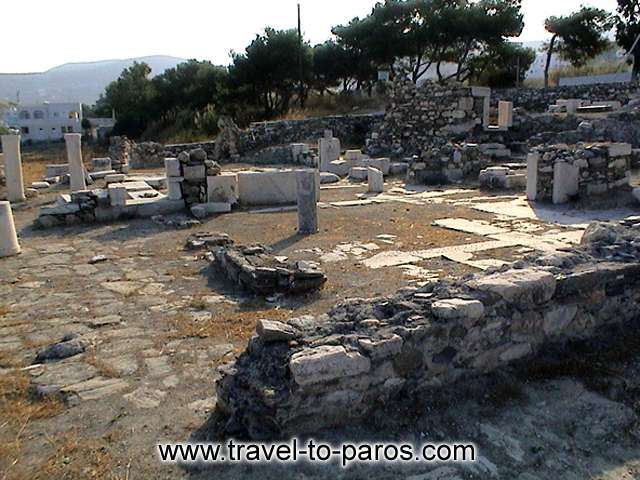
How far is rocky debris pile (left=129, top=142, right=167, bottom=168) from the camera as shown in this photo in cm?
2391

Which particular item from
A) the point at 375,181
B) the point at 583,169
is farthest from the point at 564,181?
the point at 375,181

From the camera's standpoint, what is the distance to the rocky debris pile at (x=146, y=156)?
23.9m

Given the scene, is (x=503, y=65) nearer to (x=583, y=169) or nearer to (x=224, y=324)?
(x=583, y=169)

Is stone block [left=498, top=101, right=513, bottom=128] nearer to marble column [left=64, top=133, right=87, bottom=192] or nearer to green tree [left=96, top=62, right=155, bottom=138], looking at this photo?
marble column [left=64, top=133, right=87, bottom=192]

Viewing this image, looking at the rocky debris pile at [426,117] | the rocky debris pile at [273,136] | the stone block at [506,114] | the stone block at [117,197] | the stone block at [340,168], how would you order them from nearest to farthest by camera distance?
1. the stone block at [117,197]
2. the stone block at [340,168]
3. the stone block at [506,114]
4. the rocky debris pile at [426,117]
5. the rocky debris pile at [273,136]

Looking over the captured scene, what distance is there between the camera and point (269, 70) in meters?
39.4

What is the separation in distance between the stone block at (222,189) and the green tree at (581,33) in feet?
109

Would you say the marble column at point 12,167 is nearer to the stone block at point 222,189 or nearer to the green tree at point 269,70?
the stone block at point 222,189

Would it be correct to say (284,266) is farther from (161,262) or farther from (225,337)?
(161,262)

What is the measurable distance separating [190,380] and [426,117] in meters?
20.8

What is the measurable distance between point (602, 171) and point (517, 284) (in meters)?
9.25

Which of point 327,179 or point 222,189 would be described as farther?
point 327,179

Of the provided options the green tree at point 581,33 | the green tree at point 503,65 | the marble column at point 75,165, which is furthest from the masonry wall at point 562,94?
the marble column at point 75,165

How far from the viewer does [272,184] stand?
1342cm
